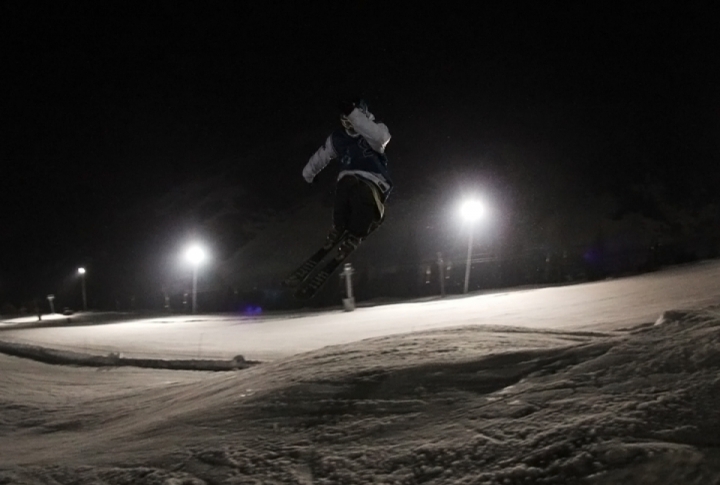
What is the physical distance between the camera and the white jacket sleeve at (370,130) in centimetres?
397

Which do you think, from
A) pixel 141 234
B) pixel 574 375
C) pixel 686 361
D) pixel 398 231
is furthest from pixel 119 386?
pixel 141 234

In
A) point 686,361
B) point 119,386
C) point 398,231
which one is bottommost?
point 119,386

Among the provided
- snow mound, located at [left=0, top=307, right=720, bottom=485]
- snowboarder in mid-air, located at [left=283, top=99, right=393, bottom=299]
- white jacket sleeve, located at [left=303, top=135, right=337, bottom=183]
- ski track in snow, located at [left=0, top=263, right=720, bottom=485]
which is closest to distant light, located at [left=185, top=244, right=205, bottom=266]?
ski track in snow, located at [left=0, top=263, right=720, bottom=485]

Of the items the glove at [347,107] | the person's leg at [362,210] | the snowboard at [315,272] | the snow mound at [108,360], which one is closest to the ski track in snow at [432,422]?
the snowboard at [315,272]

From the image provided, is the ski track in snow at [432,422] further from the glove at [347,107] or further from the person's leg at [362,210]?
the glove at [347,107]

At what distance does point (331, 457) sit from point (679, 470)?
65.3 inches

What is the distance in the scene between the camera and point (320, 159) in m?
4.55

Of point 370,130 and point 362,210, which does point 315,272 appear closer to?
point 362,210

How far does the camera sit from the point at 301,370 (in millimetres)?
5246

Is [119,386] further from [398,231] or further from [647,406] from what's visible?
[398,231]

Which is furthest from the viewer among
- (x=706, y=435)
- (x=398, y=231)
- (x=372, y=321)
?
(x=398, y=231)

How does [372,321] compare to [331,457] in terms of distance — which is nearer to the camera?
[331,457]

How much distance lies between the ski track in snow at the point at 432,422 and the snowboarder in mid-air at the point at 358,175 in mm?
1134

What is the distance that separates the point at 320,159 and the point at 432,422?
2136mm
